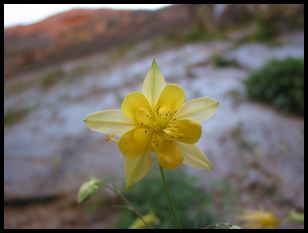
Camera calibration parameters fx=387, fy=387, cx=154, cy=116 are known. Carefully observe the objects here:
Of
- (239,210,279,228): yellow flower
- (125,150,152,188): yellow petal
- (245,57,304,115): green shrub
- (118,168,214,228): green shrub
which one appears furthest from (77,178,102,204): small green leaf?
(245,57,304,115): green shrub

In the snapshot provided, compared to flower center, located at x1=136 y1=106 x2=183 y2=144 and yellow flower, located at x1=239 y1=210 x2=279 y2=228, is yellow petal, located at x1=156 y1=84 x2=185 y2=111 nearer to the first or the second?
flower center, located at x1=136 y1=106 x2=183 y2=144

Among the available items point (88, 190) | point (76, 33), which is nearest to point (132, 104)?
point (88, 190)

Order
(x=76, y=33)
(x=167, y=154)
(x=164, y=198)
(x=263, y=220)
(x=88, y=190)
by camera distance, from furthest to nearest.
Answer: (x=76, y=33) → (x=164, y=198) → (x=263, y=220) → (x=88, y=190) → (x=167, y=154)

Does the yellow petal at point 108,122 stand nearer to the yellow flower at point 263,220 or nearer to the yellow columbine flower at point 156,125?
the yellow columbine flower at point 156,125

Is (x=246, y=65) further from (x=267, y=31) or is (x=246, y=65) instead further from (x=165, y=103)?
(x=165, y=103)

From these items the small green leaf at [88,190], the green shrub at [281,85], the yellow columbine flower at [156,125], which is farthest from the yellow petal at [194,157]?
the green shrub at [281,85]

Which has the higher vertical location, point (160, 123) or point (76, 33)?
point (76, 33)

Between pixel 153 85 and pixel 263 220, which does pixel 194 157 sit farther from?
pixel 263 220
